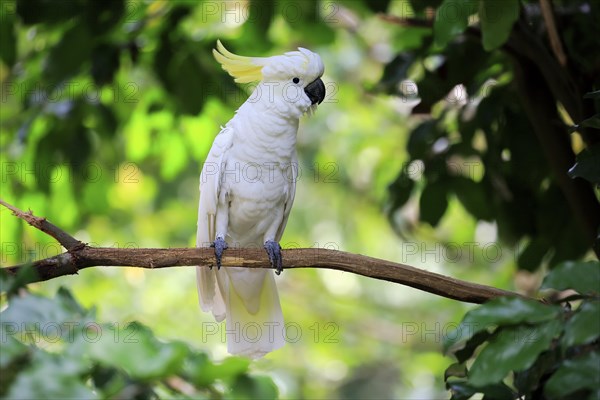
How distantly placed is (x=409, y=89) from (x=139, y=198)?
10.2 ft

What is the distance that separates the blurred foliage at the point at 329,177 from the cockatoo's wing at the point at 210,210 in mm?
232

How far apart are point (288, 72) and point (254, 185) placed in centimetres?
42

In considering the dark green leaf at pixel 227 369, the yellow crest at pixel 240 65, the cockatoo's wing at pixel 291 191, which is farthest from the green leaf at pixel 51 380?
the cockatoo's wing at pixel 291 191

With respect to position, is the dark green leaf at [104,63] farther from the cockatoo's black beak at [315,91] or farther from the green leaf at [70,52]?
the cockatoo's black beak at [315,91]

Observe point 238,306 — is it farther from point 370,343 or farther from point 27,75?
point 370,343

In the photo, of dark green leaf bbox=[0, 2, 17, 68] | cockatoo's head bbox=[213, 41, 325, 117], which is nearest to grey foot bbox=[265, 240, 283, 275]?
cockatoo's head bbox=[213, 41, 325, 117]

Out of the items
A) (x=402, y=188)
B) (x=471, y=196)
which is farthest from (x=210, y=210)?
(x=471, y=196)

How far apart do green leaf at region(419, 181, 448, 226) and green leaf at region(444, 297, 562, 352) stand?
1.24m

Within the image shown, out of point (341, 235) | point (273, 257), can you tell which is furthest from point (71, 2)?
point (341, 235)

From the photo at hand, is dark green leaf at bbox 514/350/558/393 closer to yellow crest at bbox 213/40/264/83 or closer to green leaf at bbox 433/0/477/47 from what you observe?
green leaf at bbox 433/0/477/47

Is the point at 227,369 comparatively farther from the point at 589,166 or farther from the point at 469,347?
the point at 589,166

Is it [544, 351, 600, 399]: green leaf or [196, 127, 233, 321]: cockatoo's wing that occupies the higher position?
[196, 127, 233, 321]: cockatoo's wing

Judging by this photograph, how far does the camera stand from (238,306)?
8.77ft

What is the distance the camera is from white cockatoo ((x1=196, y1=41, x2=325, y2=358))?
7.84 ft
